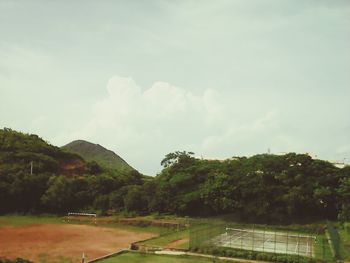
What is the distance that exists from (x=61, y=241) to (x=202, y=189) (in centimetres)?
1816

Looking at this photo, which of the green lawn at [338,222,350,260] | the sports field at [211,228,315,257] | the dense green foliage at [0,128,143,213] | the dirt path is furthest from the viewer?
the dense green foliage at [0,128,143,213]

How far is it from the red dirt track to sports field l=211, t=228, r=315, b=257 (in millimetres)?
7216

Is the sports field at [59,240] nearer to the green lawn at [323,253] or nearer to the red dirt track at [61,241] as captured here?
the red dirt track at [61,241]

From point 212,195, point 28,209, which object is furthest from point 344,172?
point 28,209

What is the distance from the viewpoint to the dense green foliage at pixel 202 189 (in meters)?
40.9

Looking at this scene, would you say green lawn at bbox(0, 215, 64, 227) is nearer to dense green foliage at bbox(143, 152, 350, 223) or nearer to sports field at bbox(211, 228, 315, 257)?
Answer: dense green foliage at bbox(143, 152, 350, 223)

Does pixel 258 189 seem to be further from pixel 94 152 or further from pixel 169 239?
pixel 94 152

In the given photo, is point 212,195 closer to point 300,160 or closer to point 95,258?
point 300,160

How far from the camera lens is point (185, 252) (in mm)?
26188

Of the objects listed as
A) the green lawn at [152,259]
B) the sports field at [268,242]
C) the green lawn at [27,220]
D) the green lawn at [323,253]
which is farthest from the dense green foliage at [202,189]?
the green lawn at [152,259]

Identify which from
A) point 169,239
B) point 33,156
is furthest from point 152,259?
point 33,156

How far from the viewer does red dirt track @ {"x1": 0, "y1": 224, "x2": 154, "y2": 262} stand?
84.9ft

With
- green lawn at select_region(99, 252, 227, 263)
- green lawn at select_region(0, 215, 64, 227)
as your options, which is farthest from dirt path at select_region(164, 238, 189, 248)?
green lawn at select_region(0, 215, 64, 227)

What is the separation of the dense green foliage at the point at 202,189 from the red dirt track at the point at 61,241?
8688mm
